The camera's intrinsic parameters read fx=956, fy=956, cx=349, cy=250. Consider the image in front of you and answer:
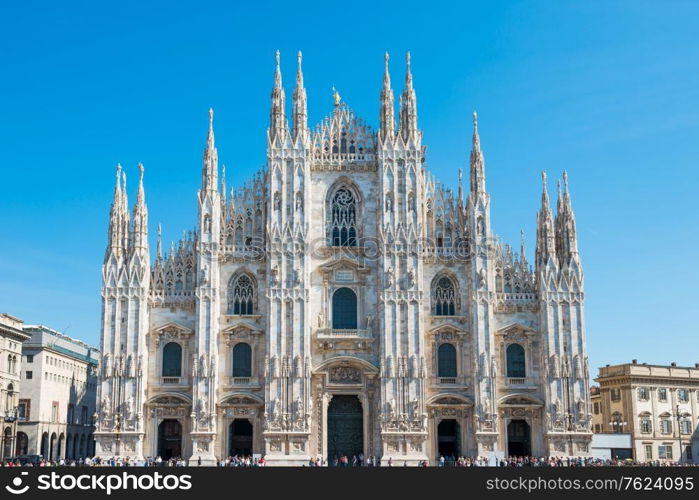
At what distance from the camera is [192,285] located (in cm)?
6806

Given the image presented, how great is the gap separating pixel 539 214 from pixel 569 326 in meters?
8.44

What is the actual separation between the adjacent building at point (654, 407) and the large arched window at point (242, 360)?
41.7 metres

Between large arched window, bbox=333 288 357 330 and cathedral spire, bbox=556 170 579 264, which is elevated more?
cathedral spire, bbox=556 170 579 264

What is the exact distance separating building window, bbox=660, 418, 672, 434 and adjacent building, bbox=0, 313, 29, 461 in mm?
60550

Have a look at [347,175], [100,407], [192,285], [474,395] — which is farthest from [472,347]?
[100,407]

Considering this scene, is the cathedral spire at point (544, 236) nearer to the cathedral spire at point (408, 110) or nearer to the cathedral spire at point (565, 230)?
the cathedral spire at point (565, 230)

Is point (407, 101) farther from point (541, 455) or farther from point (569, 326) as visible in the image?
point (541, 455)

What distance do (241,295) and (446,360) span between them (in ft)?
50.2

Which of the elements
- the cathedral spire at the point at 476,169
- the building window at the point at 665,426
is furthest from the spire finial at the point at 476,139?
the building window at the point at 665,426

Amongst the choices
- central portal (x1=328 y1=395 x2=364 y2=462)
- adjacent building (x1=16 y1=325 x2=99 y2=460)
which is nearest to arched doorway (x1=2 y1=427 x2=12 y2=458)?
adjacent building (x1=16 y1=325 x2=99 y2=460)

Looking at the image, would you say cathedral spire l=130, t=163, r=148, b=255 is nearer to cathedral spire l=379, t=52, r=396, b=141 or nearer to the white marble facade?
the white marble facade

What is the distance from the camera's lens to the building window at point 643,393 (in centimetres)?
9339

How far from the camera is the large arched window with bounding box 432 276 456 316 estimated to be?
6850 centimetres

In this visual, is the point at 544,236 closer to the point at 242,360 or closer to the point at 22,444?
the point at 242,360
